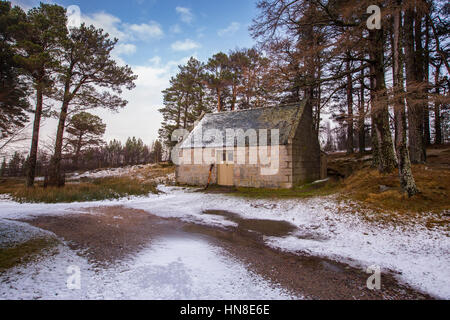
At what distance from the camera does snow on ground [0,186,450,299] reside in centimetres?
362

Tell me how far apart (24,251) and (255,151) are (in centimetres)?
1261

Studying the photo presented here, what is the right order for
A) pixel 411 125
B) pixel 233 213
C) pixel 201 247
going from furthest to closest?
1. pixel 411 125
2. pixel 233 213
3. pixel 201 247

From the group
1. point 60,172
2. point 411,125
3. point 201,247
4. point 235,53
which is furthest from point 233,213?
point 235,53

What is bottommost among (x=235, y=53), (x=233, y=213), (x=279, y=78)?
(x=233, y=213)

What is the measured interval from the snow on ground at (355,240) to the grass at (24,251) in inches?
129

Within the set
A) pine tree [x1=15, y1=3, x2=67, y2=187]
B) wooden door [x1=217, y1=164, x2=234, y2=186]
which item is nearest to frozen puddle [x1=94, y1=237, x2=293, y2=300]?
wooden door [x1=217, y1=164, x2=234, y2=186]

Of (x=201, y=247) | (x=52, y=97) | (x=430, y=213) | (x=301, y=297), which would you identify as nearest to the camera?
(x=301, y=297)

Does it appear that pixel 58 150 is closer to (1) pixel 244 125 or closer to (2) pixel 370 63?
(1) pixel 244 125

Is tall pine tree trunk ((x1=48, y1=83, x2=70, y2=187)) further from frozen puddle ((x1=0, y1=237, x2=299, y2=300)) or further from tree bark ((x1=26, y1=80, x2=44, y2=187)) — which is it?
frozen puddle ((x1=0, y1=237, x2=299, y2=300))

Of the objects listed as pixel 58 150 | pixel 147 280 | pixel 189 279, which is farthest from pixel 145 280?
pixel 58 150

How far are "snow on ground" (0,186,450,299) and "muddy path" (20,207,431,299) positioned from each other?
0.36 metres
